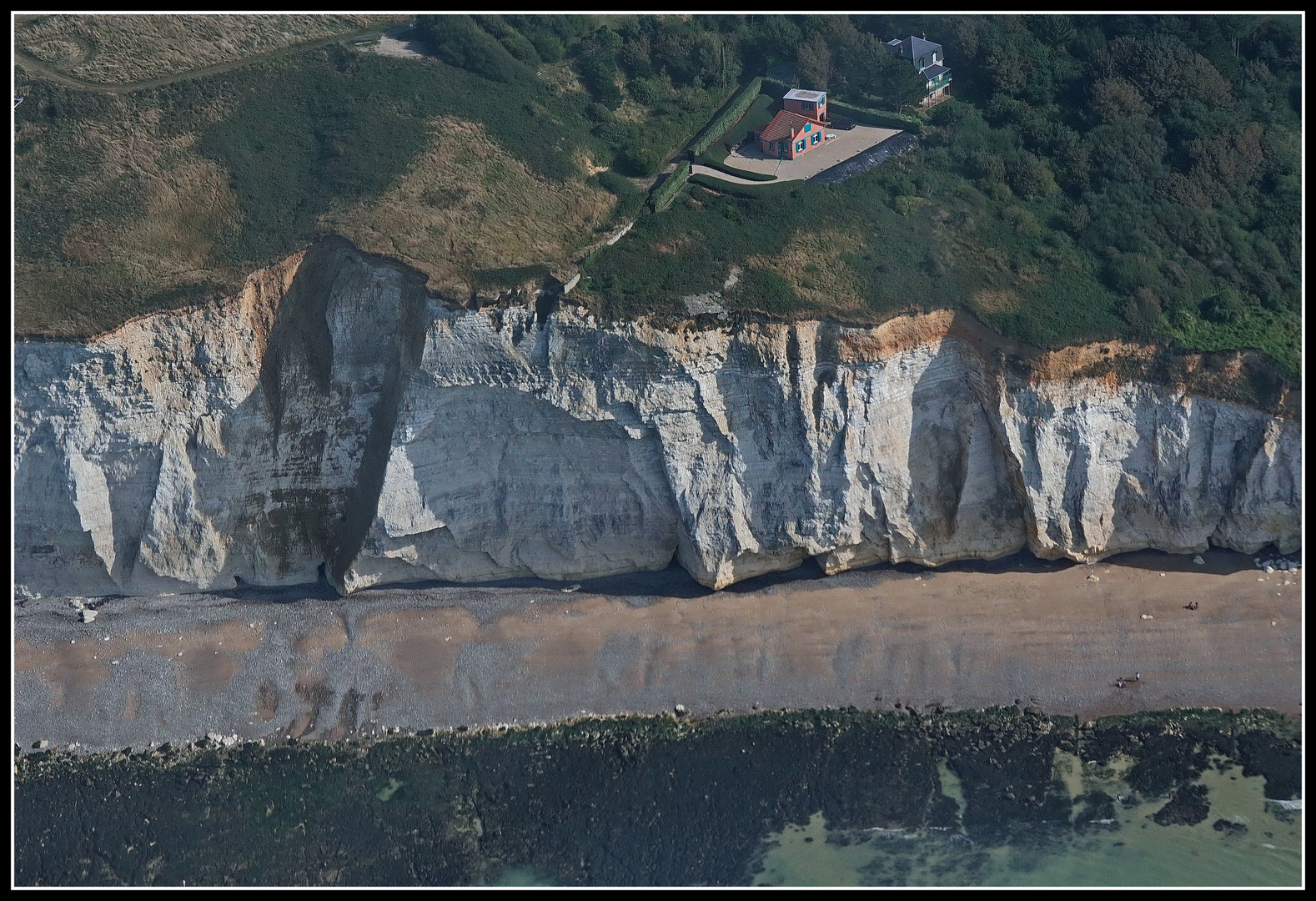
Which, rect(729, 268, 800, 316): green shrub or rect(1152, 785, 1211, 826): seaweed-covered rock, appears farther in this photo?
rect(729, 268, 800, 316): green shrub

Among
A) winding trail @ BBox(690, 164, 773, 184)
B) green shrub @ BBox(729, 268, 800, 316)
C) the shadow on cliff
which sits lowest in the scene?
the shadow on cliff

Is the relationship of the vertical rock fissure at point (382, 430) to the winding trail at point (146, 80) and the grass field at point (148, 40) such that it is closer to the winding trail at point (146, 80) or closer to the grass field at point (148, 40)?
the winding trail at point (146, 80)

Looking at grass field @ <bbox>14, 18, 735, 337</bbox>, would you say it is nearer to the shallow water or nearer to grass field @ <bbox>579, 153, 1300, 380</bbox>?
grass field @ <bbox>579, 153, 1300, 380</bbox>

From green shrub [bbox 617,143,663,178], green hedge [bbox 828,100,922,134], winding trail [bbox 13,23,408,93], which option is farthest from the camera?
green hedge [bbox 828,100,922,134]

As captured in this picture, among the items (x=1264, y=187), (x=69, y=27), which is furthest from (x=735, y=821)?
(x=69, y=27)

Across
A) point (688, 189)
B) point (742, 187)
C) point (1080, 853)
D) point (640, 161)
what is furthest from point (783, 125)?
point (1080, 853)

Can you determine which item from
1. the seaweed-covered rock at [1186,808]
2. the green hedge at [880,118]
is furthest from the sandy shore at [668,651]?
the green hedge at [880,118]

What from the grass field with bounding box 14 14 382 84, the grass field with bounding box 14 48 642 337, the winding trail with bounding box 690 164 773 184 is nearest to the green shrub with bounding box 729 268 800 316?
the winding trail with bounding box 690 164 773 184
